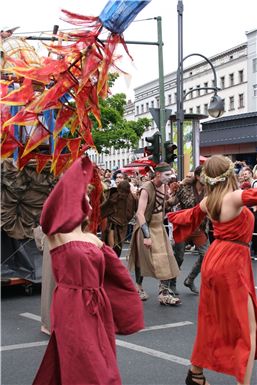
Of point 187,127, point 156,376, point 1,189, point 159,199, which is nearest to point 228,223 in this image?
point 156,376

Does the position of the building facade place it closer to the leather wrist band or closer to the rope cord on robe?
the leather wrist band

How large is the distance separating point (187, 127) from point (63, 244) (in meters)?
13.9

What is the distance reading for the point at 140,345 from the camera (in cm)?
564

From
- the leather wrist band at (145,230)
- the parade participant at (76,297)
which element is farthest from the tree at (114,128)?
the parade participant at (76,297)

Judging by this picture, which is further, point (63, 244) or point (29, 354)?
point (29, 354)

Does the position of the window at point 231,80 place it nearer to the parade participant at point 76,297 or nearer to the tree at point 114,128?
the tree at point 114,128

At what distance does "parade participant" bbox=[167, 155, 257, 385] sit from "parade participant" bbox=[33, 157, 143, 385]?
1031mm

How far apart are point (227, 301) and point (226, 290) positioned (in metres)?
0.08

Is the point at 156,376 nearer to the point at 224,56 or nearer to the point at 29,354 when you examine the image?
the point at 29,354

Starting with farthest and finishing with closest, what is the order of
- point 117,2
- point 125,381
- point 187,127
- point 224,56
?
point 224,56
point 187,127
point 125,381
point 117,2

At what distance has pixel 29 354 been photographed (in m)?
5.36

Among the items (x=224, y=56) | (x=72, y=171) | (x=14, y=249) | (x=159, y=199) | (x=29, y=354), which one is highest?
(x=224, y=56)

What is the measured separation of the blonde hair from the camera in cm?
434

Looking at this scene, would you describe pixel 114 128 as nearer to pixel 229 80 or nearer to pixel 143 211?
pixel 229 80
